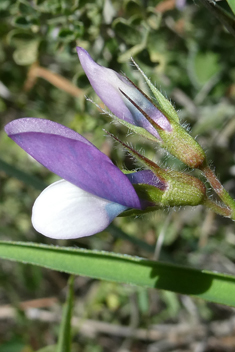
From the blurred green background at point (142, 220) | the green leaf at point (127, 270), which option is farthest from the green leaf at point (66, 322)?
the blurred green background at point (142, 220)

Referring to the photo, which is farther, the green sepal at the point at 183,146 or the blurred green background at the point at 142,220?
the blurred green background at the point at 142,220

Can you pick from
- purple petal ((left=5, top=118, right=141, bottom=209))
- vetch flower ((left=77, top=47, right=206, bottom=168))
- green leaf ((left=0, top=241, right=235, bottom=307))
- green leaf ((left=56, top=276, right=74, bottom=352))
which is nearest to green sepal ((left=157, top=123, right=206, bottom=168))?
vetch flower ((left=77, top=47, right=206, bottom=168))

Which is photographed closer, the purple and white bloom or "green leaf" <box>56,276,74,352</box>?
the purple and white bloom

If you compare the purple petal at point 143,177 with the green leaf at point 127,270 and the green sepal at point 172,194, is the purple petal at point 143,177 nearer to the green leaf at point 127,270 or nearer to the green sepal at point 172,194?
the green sepal at point 172,194

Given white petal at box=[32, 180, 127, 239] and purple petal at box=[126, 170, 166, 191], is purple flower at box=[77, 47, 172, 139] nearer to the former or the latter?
purple petal at box=[126, 170, 166, 191]

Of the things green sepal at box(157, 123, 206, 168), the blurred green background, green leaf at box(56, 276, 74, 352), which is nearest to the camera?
green sepal at box(157, 123, 206, 168)

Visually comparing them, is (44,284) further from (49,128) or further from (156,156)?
(49,128)

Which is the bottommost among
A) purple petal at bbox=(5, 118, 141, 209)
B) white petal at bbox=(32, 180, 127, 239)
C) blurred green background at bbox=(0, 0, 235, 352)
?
blurred green background at bbox=(0, 0, 235, 352)
